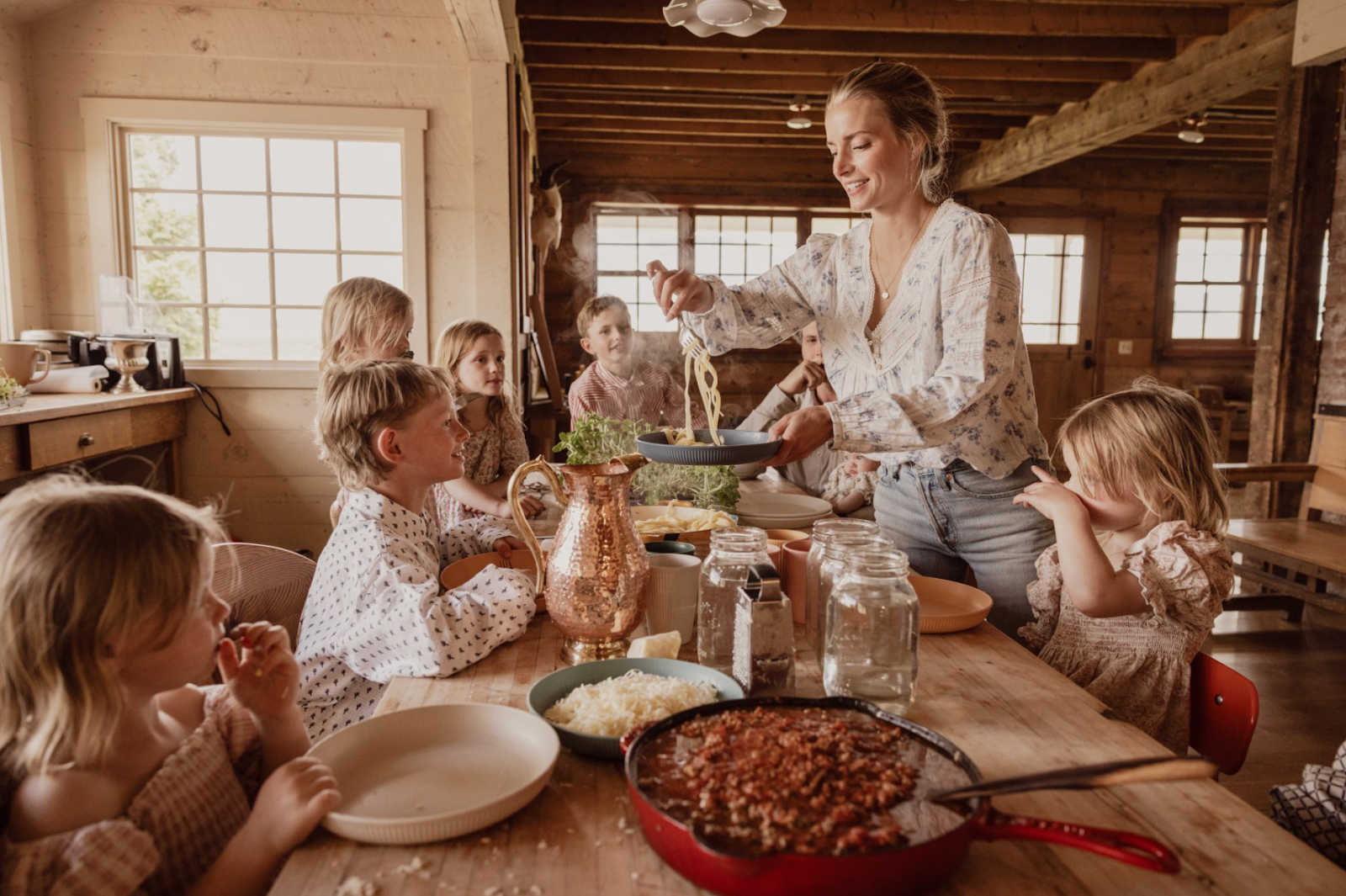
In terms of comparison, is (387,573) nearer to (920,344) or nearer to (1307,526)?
(920,344)

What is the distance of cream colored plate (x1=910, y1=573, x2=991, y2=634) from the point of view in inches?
55.1

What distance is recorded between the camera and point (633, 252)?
9203 mm

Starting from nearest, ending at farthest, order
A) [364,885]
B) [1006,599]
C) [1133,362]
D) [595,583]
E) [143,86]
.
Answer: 1. [364,885]
2. [595,583]
3. [1006,599]
4. [143,86]
5. [1133,362]

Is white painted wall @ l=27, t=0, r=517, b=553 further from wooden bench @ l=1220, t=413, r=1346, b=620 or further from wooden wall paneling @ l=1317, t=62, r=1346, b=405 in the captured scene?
wooden wall paneling @ l=1317, t=62, r=1346, b=405

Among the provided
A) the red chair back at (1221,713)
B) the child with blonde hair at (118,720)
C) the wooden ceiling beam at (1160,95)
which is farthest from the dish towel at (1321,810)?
the wooden ceiling beam at (1160,95)

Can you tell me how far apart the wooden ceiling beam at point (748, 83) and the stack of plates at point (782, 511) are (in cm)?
433

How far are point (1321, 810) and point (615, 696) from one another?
1.02 meters

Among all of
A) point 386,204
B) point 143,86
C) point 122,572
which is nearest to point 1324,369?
point 386,204

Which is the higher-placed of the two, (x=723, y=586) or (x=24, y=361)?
(x=24, y=361)

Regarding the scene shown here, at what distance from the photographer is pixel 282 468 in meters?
4.39

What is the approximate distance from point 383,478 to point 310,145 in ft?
11.2

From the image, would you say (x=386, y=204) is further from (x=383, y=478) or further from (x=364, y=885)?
(x=364, y=885)

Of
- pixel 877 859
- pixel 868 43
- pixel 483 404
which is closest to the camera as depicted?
pixel 877 859

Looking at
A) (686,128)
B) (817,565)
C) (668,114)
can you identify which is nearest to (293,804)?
(817,565)
